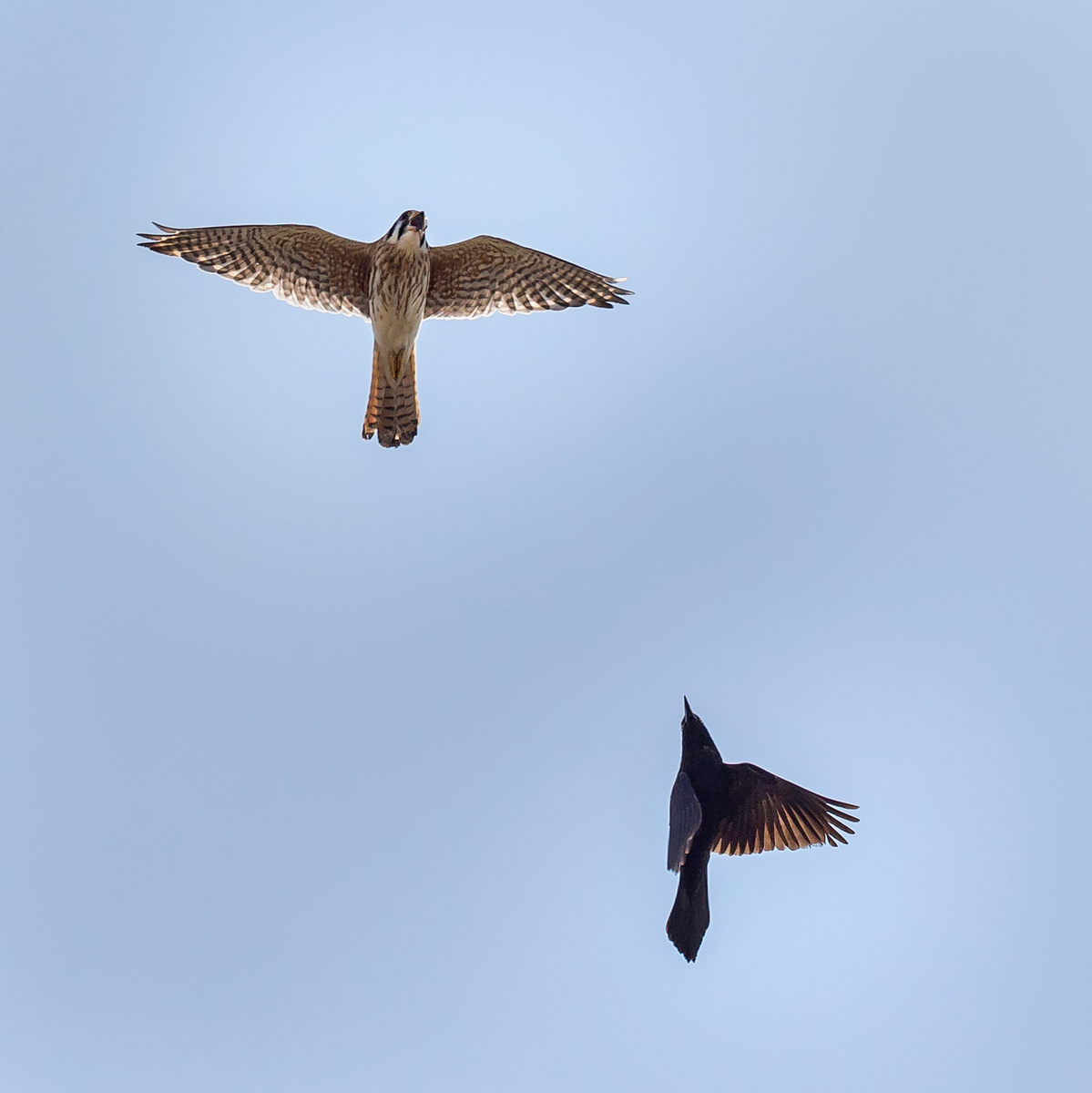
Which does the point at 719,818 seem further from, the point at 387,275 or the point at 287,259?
the point at 287,259

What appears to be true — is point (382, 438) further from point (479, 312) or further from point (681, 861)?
point (681, 861)

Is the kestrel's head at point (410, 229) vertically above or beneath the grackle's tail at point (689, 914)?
above

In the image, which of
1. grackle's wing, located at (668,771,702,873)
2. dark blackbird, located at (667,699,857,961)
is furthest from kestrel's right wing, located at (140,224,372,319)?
grackle's wing, located at (668,771,702,873)

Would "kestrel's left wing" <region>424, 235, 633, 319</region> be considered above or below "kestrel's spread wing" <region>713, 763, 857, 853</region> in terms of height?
above

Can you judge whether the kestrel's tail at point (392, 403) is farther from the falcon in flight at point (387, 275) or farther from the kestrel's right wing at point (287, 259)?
the kestrel's right wing at point (287, 259)

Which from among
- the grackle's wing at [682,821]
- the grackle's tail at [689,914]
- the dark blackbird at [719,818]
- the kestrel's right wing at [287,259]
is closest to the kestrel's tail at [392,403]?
the kestrel's right wing at [287,259]

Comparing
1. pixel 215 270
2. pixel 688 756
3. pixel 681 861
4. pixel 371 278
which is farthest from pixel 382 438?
pixel 681 861

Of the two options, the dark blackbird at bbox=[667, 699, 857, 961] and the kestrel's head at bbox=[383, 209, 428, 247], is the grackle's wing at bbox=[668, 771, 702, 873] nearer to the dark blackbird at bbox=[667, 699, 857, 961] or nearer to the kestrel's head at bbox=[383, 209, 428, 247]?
the dark blackbird at bbox=[667, 699, 857, 961]
